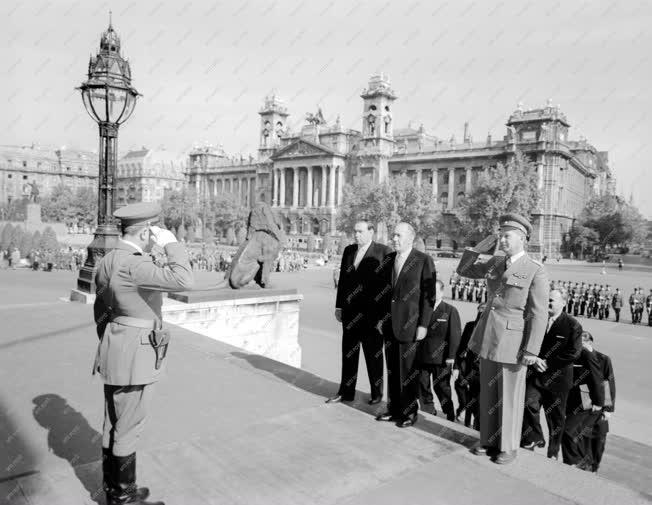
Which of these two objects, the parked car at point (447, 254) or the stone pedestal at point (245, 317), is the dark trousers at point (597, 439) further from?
the parked car at point (447, 254)

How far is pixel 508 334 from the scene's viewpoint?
4129 mm

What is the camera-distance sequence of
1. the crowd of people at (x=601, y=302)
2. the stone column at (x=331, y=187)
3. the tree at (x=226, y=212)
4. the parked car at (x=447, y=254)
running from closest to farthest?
the crowd of people at (x=601, y=302) < the parked car at (x=447, y=254) < the stone column at (x=331, y=187) < the tree at (x=226, y=212)

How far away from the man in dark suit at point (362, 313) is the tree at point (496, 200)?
50232 mm

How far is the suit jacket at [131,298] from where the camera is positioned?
11.1ft

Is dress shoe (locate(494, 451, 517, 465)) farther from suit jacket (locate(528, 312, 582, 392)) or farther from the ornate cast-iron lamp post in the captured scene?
the ornate cast-iron lamp post

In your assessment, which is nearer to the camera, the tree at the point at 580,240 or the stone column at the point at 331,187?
the tree at the point at 580,240

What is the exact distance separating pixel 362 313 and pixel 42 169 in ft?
403

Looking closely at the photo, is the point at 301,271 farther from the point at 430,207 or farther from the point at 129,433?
the point at 129,433

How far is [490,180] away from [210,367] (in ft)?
171

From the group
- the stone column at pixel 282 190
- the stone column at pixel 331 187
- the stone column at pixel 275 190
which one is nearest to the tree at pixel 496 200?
the stone column at pixel 331 187

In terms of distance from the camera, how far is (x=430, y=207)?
5969cm

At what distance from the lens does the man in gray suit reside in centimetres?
410

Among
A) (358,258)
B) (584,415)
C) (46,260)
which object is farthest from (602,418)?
(46,260)

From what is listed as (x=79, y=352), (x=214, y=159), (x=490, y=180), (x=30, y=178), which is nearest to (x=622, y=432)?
(x=79, y=352)
